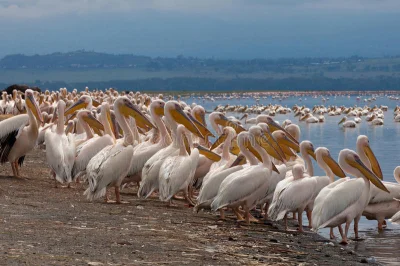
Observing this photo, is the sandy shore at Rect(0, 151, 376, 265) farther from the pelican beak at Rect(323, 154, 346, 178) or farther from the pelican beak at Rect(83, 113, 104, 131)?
the pelican beak at Rect(83, 113, 104, 131)

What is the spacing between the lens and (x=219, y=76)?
513 ft

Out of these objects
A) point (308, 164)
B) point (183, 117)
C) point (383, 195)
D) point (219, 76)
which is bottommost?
point (219, 76)

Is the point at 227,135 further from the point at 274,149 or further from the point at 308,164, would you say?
the point at 308,164

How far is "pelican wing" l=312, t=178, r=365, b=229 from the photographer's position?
727cm

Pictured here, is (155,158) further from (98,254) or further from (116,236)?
(98,254)

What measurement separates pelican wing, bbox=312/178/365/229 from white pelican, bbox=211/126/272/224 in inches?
24.3

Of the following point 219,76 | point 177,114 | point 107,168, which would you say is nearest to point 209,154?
point 177,114

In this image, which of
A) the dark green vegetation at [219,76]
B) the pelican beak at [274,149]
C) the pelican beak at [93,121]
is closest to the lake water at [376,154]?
the pelican beak at [274,149]

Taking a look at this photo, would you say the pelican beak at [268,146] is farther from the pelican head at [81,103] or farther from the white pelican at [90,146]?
the pelican head at [81,103]

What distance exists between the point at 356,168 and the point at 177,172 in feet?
5.91

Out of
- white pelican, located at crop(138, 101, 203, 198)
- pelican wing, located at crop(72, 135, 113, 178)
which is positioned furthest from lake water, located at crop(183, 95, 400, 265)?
pelican wing, located at crop(72, 135, 113, 178)

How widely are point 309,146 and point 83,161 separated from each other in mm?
2519

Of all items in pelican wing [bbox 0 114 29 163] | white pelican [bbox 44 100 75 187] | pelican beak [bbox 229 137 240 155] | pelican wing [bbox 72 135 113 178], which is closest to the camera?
white pelican [bbox 44 100 75 187]

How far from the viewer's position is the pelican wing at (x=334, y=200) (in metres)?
7.27
